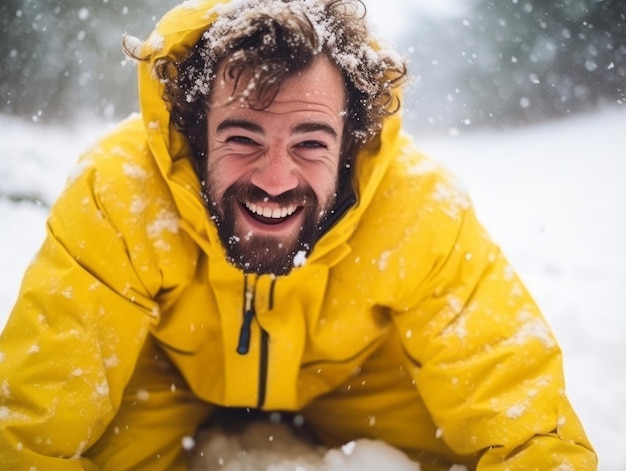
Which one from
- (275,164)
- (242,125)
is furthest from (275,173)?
(242,125)

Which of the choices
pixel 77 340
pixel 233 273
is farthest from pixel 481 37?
pixel 77 340

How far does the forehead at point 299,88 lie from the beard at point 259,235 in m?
0.19

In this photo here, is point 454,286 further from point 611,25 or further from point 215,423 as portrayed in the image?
point 611,25

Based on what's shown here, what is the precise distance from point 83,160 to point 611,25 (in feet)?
14.8

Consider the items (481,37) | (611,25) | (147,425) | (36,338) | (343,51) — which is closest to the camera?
(36,338)

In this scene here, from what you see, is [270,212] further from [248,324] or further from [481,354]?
[481,354]

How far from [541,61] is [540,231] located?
2321 millimetres

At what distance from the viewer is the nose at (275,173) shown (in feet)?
4.24

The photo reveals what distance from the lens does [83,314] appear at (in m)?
1.27

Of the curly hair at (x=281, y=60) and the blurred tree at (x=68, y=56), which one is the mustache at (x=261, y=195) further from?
the blurred tree at (x=68, y=56)

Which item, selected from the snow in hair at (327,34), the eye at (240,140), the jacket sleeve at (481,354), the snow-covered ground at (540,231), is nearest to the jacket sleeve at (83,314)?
the eye at (240,140)

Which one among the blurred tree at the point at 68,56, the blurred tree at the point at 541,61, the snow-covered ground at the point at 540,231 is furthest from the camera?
the blurred tree at the point at 541,61

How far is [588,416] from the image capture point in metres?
1.81

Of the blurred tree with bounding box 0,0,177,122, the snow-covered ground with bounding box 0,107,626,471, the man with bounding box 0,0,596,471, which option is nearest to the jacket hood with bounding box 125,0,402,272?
the man with bounding box 0,0,596,471
